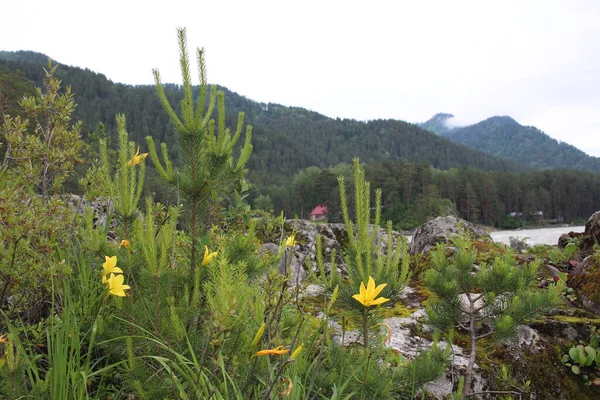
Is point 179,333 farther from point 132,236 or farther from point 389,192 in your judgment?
point 389,192

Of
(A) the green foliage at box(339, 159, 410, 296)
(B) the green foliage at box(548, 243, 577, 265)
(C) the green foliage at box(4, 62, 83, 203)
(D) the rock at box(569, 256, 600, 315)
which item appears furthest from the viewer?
(B) the green foliage at box(548, 243, 577, 265)

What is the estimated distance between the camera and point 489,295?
2.54 meters

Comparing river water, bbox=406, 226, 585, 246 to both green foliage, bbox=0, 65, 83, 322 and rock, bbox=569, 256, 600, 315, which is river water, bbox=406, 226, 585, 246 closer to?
rock, bbox=569, 256, 600, 315

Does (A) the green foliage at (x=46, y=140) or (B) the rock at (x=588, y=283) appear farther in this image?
(B) the rock at (x=588, y=283)

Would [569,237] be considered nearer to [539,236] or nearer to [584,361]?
[584,361]

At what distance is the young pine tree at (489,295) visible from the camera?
7.85 feet

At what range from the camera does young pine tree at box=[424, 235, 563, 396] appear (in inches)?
94.2

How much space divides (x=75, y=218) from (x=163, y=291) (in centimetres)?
126

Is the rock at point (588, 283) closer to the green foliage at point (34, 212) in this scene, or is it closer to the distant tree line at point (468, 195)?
the green foliage at point (34, 212)

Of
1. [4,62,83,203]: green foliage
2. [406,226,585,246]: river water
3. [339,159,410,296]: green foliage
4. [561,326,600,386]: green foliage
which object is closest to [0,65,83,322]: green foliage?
[4,62,83,203]: green foliage

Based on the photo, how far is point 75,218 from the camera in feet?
8.96

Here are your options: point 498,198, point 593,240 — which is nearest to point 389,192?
point 498,198

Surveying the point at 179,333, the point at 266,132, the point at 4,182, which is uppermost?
the point at 266,132

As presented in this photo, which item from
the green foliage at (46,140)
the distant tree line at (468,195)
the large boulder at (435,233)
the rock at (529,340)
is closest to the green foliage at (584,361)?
the rock at (529,340)
